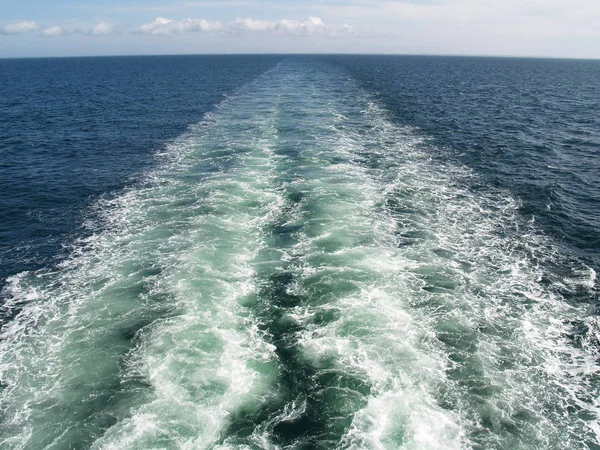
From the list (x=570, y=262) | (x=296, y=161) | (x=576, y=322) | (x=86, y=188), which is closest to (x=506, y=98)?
(x=296, y=161)

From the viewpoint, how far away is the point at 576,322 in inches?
861

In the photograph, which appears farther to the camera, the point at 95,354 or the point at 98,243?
the point at 98,243

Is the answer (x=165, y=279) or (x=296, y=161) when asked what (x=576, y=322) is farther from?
A: (x=296, y=161)

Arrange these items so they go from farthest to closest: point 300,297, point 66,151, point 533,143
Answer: point 533,143, point 66,151, point 300,297

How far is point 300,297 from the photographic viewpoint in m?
23.2

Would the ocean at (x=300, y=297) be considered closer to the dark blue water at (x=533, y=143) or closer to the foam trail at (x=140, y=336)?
the foam trail at (x=140, y=336)

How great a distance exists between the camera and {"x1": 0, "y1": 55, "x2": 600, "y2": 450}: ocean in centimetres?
1619

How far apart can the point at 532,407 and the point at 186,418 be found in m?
14.8

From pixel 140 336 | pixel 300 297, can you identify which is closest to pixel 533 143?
pixel 300 297

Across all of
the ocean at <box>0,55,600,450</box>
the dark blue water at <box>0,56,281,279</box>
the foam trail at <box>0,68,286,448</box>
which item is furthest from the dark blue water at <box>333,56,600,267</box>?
the dark blue water at <box>0,56,281,279</box>

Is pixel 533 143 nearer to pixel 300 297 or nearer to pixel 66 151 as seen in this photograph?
pixel 300 297

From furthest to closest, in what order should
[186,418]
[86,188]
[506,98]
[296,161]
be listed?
1. [506,98]
2. [296,161]
3. [86,188]
4. [186,418]

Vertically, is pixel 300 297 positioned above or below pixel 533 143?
below

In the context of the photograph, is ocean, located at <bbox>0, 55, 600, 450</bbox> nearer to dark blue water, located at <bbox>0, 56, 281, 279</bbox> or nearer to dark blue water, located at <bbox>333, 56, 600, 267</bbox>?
dark blue water, located at <bbox>0, 56, 281, 279</bbox>
